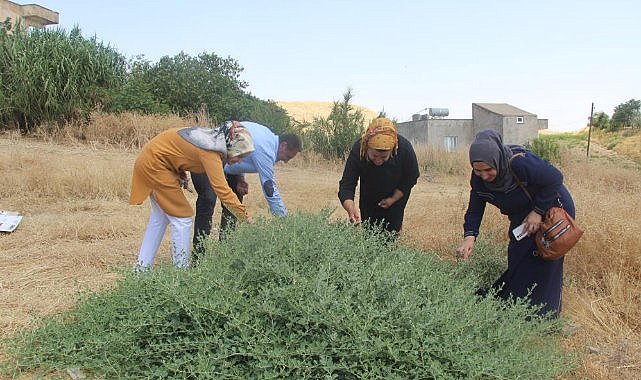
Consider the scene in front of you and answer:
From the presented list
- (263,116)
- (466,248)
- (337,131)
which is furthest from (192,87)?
(466,248)

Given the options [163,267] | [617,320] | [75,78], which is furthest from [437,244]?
[75,78]

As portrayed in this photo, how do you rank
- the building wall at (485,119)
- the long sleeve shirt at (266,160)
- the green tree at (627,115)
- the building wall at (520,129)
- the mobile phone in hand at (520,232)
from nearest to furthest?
the mobile phone in hand at (520,232) < the long sleeve shirt at (266,160) < the building wall at (520,129) < the building wall at (485,119) < the green tree at (627,115)

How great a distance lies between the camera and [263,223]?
3057 millimetres

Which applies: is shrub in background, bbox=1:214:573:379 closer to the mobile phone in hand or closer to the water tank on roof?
the mobile phone in hand

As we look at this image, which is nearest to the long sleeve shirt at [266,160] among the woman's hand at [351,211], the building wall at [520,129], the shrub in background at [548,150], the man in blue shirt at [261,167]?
the man in blue shirt at [261,167]

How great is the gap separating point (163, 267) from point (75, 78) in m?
12.3

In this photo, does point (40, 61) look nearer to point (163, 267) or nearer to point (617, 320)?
point (163, 267)

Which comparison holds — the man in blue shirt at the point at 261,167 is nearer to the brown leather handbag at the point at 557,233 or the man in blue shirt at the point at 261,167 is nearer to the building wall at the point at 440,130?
the brown leather handbag at the point at 557,233

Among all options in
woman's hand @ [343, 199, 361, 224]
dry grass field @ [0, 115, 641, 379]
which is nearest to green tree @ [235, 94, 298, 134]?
dry grass field @ [0, 115, 641, 379]

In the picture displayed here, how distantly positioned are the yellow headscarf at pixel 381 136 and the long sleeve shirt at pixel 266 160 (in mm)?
657

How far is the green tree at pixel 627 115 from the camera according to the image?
123ft

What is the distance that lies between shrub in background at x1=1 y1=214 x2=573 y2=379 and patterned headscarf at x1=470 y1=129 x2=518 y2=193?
683mm

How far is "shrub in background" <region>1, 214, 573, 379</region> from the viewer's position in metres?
2.23

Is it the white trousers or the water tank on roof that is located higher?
the water tank on roof
